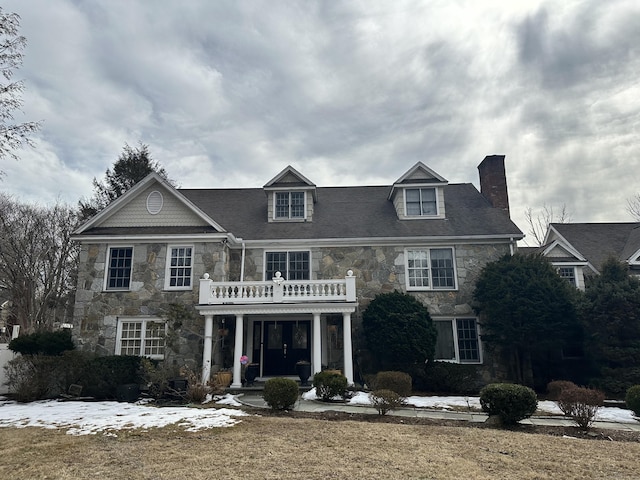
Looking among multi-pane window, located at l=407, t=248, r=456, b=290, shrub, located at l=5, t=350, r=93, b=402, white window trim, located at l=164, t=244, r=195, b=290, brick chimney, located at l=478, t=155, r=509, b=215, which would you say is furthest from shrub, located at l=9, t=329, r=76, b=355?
brick chimney, located at l=478, t=155, r=509, b=215

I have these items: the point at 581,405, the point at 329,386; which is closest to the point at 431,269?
the point at 329,386

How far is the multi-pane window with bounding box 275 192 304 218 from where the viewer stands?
1878cm

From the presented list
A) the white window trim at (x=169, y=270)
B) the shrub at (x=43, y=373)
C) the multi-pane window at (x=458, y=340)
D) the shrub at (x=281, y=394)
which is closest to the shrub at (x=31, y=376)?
the shrub at (x=43, y=373)

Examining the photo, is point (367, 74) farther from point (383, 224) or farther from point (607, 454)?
point (607, 454)

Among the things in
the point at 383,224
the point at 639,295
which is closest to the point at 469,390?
the point at 639,295

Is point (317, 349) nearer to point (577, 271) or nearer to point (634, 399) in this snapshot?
point (634, 399)

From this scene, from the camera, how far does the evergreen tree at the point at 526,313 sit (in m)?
14.2

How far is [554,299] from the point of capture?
566 inches

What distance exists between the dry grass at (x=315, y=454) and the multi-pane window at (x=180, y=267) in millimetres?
7635

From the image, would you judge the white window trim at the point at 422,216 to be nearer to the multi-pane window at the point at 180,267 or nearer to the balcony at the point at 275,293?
the balcony at the point at 275,293

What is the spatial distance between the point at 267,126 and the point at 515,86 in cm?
922

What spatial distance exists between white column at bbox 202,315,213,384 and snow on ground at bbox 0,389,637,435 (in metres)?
1.46

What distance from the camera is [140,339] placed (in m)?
15.5

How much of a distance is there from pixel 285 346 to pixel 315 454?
987cm
